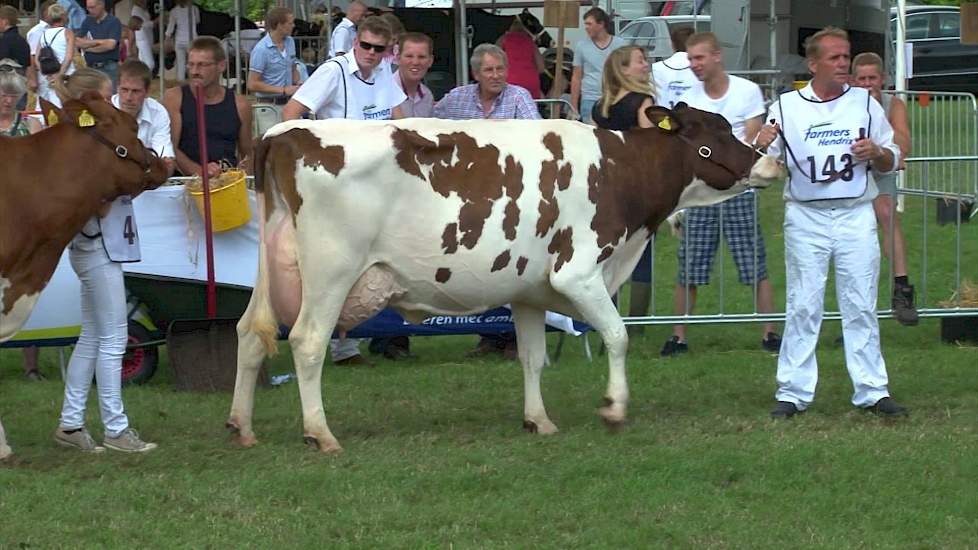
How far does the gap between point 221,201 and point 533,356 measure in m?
2.47

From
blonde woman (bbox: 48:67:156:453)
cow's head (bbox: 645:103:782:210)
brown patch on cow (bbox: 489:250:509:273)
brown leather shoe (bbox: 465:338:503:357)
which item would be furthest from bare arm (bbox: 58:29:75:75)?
brown patch on cow (bbox: 489:250:509:273)

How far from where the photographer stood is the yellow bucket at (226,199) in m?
9.54

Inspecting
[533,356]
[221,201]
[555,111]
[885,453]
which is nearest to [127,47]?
[555,111]

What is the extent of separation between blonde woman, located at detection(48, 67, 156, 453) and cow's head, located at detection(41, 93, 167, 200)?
0.18m

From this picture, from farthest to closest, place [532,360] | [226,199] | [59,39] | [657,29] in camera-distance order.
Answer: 1. [657,29]
2. [59,39]
3. [226,199]
4. [532,360]

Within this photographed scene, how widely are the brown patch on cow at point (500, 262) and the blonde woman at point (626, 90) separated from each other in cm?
261

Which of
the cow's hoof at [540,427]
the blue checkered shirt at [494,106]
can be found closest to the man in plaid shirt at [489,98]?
the blue checkered shirt at [494,106]

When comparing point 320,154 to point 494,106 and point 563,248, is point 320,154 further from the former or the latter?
point 494,106

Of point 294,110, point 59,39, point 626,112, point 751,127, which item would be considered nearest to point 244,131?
point 294,110

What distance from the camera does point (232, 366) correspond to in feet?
30.8

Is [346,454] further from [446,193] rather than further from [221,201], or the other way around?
[221,201]

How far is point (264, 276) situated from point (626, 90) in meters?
3.32

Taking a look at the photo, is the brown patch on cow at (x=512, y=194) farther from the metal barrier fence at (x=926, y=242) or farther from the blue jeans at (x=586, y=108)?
the blue jeans at (x=586, y=108)

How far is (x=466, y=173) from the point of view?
7621mm
